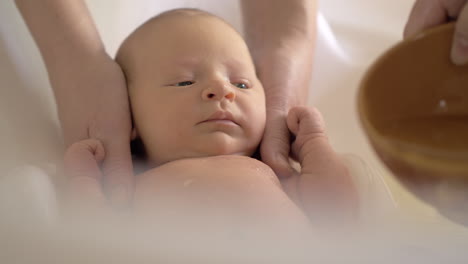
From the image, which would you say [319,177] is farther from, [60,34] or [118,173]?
[60,34]

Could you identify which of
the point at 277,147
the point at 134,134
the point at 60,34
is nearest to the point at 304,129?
the point at 277,147

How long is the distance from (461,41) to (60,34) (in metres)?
0.57

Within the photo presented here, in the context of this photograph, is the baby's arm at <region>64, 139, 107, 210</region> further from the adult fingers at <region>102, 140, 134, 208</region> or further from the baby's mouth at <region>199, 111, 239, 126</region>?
the baby's mouth at <region>199, 111, 239, 126</region>

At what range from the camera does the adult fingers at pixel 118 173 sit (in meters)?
0.63

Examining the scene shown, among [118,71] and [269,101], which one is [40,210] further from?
[269,101]

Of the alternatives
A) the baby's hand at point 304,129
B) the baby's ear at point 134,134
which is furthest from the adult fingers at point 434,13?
the baby's ear at point 134,134

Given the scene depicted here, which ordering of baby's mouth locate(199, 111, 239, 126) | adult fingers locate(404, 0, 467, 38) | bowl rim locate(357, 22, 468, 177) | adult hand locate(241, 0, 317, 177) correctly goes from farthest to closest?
1. adult hand locate(241, 0, 317, 177)
2. baby's mouth locate(199, 111, 239, 126)
3. adult fingers locate(404, 0, 467, 38)
4. bowl rim locate(357, 22, 468, 177)

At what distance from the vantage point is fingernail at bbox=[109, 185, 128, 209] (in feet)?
2.00

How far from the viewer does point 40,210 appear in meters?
0.40

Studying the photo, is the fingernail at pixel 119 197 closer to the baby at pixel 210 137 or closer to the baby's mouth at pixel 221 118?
the baby at pixel 210 137

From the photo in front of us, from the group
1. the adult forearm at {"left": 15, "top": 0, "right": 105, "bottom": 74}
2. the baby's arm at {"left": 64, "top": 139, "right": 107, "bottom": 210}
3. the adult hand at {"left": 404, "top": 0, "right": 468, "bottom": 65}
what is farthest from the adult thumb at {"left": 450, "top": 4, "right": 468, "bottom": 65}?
the adult forearm at {"left": 15, "top": 0, "right": 105, "bottom": 74}

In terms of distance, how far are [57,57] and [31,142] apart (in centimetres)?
14

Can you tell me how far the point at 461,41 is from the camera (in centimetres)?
48

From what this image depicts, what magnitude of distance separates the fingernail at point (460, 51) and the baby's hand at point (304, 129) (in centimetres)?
24
